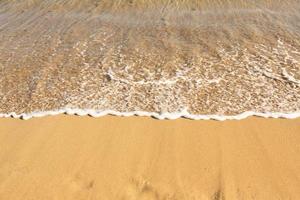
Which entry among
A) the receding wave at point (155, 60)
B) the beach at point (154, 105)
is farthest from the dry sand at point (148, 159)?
the receding wave at point (155, 60)

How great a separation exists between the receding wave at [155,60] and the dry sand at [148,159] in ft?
1.09

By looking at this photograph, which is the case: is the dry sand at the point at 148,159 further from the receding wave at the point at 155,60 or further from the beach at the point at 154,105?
the receding wave at the point at 155,60

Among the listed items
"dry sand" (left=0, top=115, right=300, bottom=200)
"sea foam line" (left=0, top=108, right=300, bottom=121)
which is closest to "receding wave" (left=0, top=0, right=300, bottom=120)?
"sea foam line" (left=0, top=108, right=300, bottom=121)

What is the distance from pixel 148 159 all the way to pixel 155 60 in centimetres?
279

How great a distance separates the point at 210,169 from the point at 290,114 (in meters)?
1.58

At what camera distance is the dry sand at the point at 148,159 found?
378cm

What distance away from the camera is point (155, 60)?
6641 mm

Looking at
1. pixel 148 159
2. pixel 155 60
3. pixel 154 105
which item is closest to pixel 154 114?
pixel 154 105

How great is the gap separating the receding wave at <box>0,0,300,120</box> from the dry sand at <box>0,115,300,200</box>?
331 mm

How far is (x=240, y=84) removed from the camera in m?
5.74

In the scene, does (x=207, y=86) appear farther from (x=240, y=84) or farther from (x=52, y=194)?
(x=52, y=194)

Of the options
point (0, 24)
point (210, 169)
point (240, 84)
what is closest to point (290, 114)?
point (240, 84)

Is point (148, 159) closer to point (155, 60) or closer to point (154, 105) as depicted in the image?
point (154, 105)

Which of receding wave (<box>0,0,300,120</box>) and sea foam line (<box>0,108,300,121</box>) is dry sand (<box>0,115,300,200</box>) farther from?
receding wave (<box>0,0,300,120</box>)
